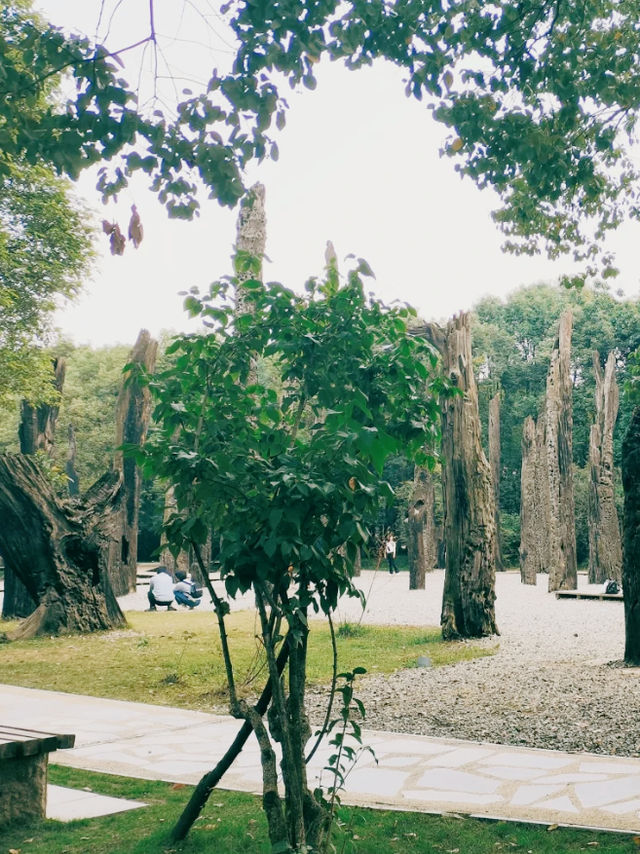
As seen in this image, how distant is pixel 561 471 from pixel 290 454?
69.5 ft

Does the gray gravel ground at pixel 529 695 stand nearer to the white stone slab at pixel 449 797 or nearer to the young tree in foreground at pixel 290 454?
the white stone slab at pixel 449 797

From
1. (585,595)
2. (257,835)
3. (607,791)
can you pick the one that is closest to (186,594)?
(585,595)

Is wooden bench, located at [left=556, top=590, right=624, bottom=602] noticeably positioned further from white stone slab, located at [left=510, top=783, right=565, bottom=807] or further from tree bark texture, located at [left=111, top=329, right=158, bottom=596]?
white stone slab, located at [left=510, top=783, right=565, bottom=807]

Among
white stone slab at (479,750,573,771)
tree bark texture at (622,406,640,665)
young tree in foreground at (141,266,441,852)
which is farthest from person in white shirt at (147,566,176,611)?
young tree in foreground at (141,266,441,852)

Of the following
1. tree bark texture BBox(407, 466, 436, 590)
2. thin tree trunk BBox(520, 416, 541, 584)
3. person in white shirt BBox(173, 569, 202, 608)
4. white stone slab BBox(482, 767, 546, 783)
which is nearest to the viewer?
white stone slab BBox(482, 767, 546, 783)

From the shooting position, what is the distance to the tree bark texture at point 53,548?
43.8ft

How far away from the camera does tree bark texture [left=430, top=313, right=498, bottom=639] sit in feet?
41.2

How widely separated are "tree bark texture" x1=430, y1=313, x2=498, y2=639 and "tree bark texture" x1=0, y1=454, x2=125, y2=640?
527 cm

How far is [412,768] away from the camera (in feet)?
18.7

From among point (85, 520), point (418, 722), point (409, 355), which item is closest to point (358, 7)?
point (409, 355)

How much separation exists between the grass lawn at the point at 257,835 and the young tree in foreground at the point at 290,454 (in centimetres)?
76

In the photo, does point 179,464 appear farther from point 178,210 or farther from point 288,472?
point 178,210

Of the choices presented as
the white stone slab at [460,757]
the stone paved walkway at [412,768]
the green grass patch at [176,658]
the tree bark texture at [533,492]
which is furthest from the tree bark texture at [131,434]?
the white stone slab at [460,757]

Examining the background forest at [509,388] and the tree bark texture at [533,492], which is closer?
the tree bark texture at [533,492]
